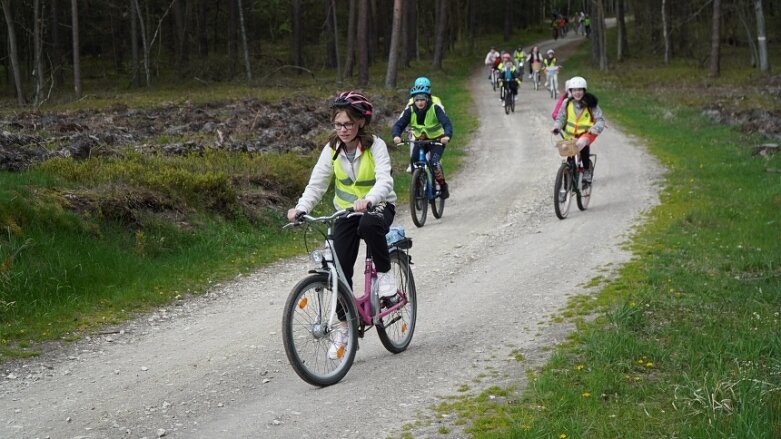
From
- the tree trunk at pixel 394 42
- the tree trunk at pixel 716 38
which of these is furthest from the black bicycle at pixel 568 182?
the tree trunk at pixel 716 38

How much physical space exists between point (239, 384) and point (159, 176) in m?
6.64

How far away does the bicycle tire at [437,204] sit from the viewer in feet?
45.6

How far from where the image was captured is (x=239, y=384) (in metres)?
6.64

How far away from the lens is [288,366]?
23.2 feet

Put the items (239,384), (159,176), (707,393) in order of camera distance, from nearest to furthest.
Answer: (707,393) → (239,384) → (159,176)

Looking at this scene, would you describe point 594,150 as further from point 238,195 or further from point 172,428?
point 172,428

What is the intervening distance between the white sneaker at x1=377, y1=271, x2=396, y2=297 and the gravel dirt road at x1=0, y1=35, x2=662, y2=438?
58 cm

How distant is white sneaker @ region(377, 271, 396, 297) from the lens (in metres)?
6.86

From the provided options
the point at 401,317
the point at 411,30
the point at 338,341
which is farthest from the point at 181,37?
the point at 338,341

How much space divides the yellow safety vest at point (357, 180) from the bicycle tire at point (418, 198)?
21.3ft

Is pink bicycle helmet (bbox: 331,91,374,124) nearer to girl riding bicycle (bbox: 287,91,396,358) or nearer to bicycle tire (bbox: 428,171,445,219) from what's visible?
girl riding bicycle (bbox: 287,91,396,358)

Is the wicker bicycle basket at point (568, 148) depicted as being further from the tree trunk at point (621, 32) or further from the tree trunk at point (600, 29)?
the tree trunk at point (621, 32)

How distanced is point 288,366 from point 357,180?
1.62 m

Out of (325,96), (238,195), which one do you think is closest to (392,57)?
(325,96)
